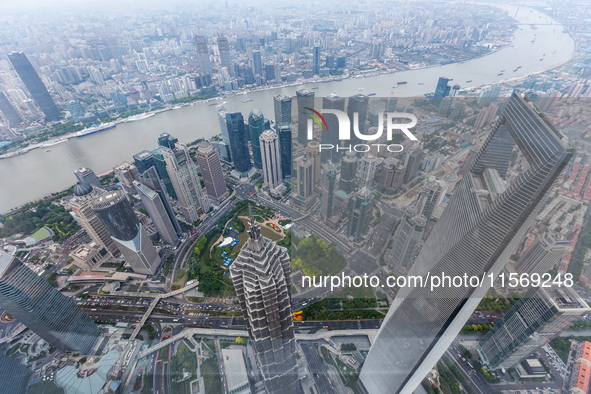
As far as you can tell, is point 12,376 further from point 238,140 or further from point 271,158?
point 238,140

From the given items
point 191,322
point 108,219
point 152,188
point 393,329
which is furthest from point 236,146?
point 393,329

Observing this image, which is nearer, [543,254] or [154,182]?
[543,254]

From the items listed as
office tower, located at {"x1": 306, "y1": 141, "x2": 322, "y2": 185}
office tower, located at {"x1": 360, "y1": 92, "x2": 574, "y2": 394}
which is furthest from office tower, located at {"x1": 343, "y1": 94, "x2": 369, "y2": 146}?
office tower, located at {"x1": 360, "y1": 92, "x2": 574, "y2": 394}

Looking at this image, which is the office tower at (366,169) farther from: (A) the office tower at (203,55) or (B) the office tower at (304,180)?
(A) the office tower at (203,55)

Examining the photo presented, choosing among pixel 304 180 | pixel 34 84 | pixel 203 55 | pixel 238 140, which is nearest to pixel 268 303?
pixel 304 180

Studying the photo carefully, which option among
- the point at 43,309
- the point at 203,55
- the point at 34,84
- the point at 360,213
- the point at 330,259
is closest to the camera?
the point at 330,259

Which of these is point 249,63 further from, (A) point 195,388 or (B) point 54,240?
(A) point 195,388
